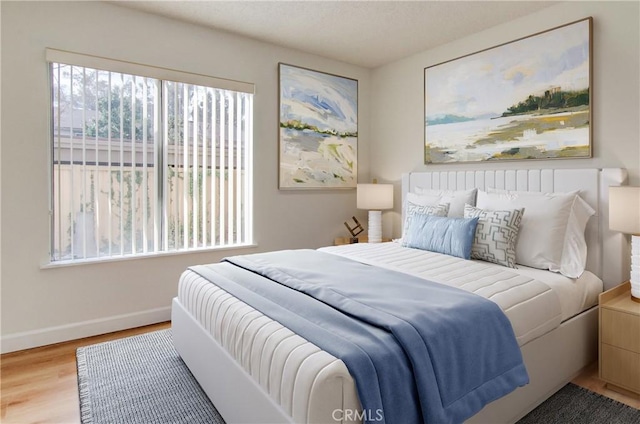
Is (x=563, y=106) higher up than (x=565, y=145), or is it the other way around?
(x=563, y=106)

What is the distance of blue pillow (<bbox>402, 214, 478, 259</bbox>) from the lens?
2.62 meters

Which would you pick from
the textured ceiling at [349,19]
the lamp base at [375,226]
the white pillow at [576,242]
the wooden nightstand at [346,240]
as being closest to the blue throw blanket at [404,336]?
the white pillow at [576,242]

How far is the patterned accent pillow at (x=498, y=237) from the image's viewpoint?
2482 mm

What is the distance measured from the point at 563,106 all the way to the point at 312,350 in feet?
9.06

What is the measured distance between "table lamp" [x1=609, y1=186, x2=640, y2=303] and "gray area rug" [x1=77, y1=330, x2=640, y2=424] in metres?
0.74

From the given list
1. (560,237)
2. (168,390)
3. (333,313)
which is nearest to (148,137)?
(168,390)

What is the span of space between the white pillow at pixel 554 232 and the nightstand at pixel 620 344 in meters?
0.28

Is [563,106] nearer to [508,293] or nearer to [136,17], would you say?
[508,293]

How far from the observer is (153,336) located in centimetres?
289

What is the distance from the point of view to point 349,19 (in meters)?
3.18

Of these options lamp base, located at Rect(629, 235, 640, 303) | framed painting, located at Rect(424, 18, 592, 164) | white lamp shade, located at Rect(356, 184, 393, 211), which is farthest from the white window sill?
lamp base, located at Rect(629, 235, 640, 303)

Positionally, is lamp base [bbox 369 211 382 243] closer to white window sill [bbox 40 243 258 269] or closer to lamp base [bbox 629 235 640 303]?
white window sill [bbox 40 243 258 269]

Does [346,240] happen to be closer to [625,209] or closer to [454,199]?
[454,199]

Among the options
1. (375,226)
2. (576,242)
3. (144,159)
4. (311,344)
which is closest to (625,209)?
(576,242)
